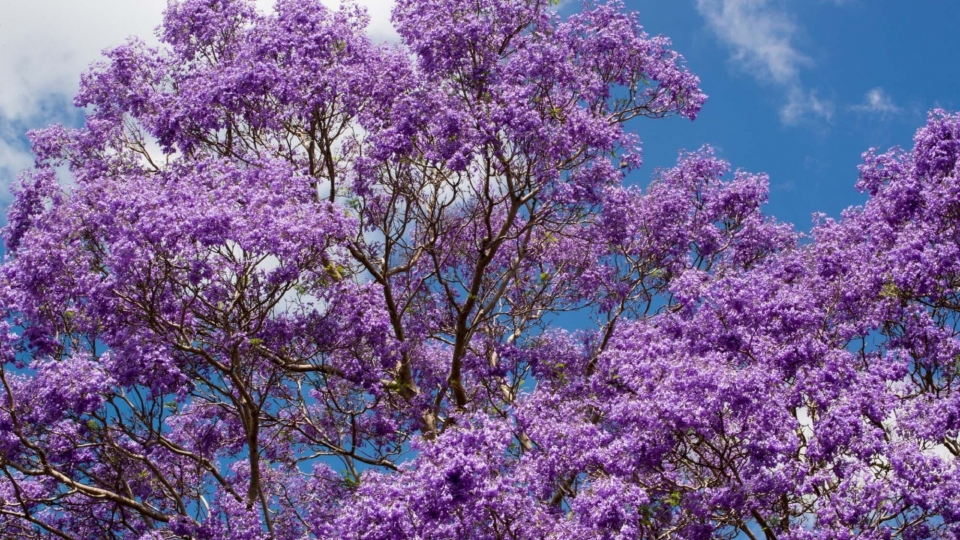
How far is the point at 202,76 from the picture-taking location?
58.4ft

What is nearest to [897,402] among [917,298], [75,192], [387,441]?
[917,298]

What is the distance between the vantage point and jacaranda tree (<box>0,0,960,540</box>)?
40.1ft

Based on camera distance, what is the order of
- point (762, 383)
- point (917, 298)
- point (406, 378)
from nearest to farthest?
point (762, 383) → point (917, 298) → point (406, 378)

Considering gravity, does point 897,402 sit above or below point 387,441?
below

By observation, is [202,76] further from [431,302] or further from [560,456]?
[560,456]

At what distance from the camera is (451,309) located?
786 inches

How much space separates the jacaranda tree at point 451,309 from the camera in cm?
1221

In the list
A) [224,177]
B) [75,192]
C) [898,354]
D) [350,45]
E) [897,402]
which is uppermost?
[350,45]

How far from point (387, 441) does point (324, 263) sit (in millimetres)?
4909

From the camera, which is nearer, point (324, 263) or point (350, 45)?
point (324, 263)

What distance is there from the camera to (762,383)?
12.0 m

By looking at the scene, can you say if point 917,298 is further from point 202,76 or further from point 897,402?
point 202,76

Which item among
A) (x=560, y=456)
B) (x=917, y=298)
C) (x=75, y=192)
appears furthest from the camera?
(x=75, y=192)

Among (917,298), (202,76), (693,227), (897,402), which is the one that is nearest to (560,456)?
(897,402)
